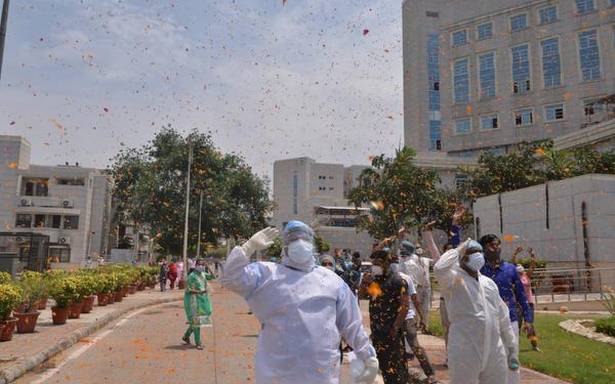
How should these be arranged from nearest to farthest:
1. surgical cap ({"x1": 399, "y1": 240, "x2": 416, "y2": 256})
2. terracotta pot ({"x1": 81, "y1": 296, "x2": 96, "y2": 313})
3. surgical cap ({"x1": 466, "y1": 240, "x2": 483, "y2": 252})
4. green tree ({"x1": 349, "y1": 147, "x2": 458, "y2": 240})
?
surgical cap ({"x1": 466, "y1": 240, "x2": 483, "y2": 252}), surgical cap ({"x1": 399, "y1": 240, "x2": 416, "y2": 256}), terracotta pot ({"x1": 81, "y1": 296, "x2": 96, "y2": 313}), green tree ({"x1": 349, "y1": 147, "x2": 458, "y2": 240})

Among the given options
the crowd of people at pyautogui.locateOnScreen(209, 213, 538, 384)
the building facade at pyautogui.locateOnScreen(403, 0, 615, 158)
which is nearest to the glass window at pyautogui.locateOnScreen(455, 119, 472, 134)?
the building facade at pyautogui.locateOnScreen(403, 0, 615, 158)

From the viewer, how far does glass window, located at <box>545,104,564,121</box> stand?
5966 centimetres

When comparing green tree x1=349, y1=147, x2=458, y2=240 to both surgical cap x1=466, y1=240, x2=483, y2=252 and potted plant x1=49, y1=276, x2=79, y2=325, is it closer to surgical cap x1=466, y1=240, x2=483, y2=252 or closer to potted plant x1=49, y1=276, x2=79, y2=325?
potted plant x1=49, y1=276, x2=79, y2=325

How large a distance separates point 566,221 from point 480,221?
24.0 ft

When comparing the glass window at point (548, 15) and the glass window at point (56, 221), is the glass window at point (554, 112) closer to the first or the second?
the glass window at point (548, 15)

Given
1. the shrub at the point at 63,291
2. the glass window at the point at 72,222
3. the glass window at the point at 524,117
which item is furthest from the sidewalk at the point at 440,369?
the glass window at the point at 72,222

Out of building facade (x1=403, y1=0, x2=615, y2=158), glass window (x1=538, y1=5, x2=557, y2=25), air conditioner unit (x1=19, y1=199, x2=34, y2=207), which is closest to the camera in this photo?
building facade (x1=403, y1=0, x2=615, y2=158)

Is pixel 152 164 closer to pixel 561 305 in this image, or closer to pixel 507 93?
pixel 561 305

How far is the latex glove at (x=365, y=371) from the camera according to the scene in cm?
381

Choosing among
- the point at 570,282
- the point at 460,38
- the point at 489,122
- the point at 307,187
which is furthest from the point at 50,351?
the point at 307,187

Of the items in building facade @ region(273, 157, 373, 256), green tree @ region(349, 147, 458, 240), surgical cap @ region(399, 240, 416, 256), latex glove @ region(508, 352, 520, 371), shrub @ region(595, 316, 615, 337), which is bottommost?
shrub @ region(595, 316, 615, 337)

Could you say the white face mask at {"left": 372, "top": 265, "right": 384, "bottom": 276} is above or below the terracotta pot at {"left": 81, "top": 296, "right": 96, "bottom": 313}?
above

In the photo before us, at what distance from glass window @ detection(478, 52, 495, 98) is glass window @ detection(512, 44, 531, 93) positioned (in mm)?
2395

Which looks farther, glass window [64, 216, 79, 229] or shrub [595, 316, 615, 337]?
glass window [64, 216, 79, 229]
